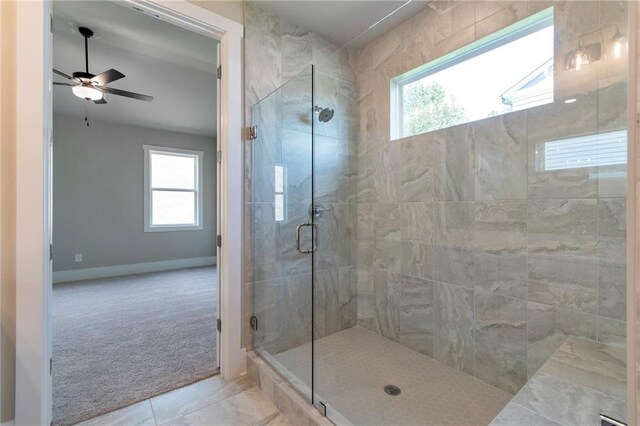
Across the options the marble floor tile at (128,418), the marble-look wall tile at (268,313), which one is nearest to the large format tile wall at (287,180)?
the marble-look wall tile at (268,313)

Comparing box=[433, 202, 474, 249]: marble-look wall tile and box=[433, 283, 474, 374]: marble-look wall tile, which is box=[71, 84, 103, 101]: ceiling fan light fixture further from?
box=[433, 283, 474, 374]: marble-look wall tile

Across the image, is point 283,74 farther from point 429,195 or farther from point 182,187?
point 182,187

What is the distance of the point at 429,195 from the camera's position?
83.0 inches

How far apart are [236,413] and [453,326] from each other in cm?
149

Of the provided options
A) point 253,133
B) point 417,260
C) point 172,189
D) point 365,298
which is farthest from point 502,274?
point 172,189

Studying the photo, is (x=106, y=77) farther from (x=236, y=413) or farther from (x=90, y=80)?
(x=236, y=413)

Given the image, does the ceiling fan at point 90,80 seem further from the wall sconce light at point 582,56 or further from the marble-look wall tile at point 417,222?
the wall sconce light at point 582,56

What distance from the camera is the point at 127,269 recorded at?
195 inches

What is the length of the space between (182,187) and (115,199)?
111 cm

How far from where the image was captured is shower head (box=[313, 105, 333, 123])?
226 cm

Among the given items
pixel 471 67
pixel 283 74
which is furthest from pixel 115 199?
pixel 471 67

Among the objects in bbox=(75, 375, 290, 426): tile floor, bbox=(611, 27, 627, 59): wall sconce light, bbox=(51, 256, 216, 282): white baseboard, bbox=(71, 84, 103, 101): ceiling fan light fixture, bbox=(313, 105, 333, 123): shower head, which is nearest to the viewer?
bbox=(611, 27, 627, 59): wall sconce light

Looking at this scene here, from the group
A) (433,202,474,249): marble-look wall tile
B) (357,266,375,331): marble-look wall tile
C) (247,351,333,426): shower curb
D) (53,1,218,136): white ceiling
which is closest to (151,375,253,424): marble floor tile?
(247,351,333,426): shower curb

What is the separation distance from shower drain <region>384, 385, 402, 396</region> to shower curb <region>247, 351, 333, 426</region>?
19.6 inches
